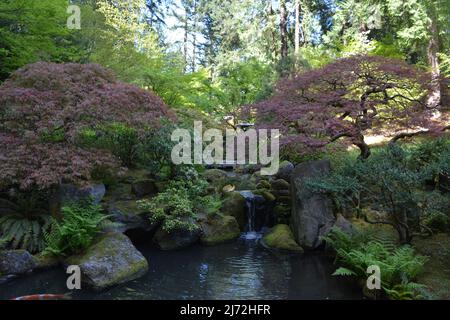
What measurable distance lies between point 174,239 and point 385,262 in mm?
4333

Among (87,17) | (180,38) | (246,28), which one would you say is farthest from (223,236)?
(180,38)

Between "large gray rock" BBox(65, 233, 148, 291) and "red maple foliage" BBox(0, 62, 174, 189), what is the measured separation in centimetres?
128

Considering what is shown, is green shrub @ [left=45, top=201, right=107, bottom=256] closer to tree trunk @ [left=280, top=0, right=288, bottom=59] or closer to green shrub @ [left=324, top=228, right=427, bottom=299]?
green shrub @ [left=324, top=228, right=427, bottom=299]

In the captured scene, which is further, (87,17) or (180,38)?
(180,38)

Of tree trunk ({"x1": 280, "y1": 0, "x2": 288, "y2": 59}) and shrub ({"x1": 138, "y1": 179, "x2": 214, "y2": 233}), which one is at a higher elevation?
tree trunk ({"x1": 280, "y1": 0, "x2": 288, "y2": 59})

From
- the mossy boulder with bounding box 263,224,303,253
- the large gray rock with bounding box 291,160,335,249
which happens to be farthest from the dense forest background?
the mossy boulder with bounding box 263,224,303,253

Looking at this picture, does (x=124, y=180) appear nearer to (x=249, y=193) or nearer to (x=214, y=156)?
(x=249, y=193)

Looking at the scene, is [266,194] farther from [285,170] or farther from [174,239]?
[174,239]

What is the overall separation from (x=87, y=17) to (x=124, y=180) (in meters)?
6.49

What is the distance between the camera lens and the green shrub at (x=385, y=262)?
17.2 ft

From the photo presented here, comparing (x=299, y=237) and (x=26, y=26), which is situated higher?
(x=26, y=26)

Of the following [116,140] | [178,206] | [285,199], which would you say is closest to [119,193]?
[116,140]

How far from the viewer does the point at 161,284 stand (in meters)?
6.09

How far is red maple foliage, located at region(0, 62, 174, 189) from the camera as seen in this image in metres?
6.49
